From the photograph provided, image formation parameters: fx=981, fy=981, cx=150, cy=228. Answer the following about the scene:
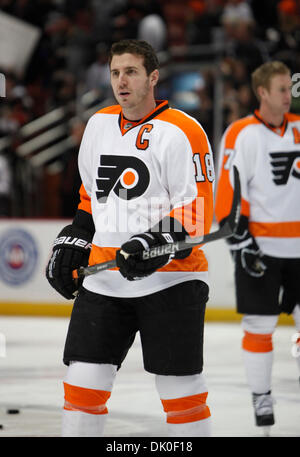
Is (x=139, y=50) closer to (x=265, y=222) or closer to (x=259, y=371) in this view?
(x=265, y=222)

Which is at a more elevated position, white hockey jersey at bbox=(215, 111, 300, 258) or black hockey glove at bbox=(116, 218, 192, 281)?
white hockey jersey at bbox=(215, 111, 300, 258)

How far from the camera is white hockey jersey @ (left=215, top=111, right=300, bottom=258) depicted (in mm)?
4637

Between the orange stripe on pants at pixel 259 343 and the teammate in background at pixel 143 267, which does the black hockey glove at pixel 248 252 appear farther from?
the teammate in background at pixel 143 267

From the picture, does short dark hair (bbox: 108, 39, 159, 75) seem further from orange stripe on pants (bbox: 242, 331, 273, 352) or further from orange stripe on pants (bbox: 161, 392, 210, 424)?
orange stripe on pants (bbox: 242, 331, 273, 352)

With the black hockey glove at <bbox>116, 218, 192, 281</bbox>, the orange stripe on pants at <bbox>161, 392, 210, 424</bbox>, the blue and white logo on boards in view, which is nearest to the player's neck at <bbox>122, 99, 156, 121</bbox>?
the black hockey glove at <bbox>116, 218, 192, 281</bbox>

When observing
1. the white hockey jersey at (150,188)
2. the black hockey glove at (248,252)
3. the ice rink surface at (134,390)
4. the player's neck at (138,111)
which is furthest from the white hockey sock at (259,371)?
the player's neck at (138,111)

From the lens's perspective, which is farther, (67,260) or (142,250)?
(67,260)

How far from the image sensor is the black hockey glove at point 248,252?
4.60 metres

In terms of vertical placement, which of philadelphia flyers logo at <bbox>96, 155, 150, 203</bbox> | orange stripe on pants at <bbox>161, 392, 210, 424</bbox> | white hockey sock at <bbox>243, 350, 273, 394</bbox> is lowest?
white hockey sock at <bbox>243, 350, 273, 394</bbox>

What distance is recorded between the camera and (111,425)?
181 inches

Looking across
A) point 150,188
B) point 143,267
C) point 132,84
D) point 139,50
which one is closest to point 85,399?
point 143,267

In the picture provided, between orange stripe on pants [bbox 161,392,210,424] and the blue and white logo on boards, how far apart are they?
645cm

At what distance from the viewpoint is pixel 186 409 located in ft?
9.73

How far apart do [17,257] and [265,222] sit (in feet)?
16.6
